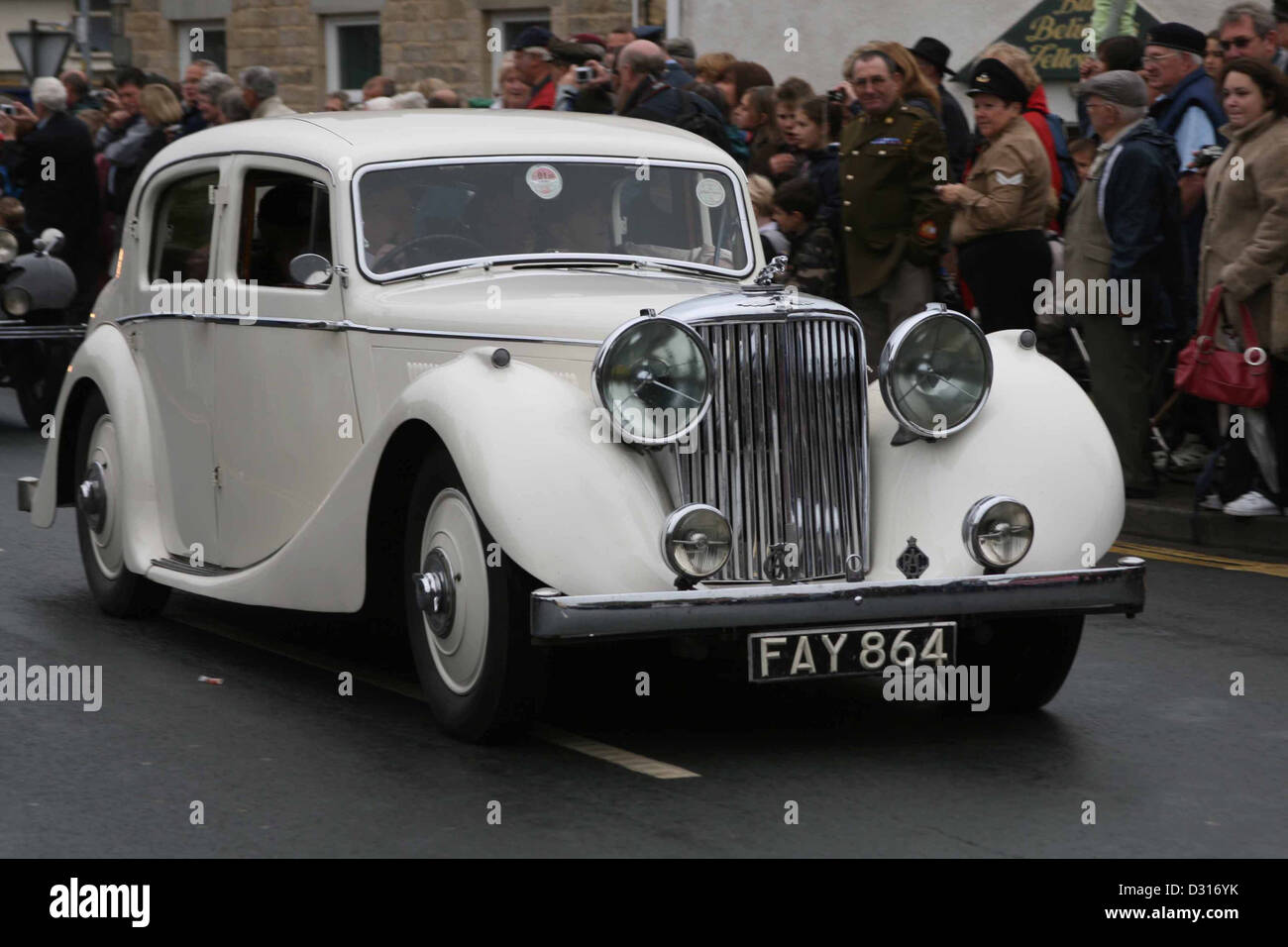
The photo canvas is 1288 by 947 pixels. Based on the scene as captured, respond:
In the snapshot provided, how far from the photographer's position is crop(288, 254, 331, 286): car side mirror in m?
6.75

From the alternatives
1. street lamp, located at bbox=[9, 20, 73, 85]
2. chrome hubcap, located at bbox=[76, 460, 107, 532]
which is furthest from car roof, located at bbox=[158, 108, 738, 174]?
street lamp, located at bbox=[9, 20, 73, 85]

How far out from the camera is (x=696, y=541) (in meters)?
5.64

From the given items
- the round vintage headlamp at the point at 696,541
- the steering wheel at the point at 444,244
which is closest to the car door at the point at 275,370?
the steering wheel at the point at 444,244

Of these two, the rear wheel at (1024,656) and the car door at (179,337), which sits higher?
the car door at (179,337)

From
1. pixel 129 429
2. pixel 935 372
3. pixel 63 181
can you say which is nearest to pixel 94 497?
pixel 129 429

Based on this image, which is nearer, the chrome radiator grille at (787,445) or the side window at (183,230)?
the chrome radiator grille at (787,445)

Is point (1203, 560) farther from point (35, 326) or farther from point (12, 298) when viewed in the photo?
point (12, 298)

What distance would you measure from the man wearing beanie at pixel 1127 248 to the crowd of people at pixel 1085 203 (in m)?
0.01

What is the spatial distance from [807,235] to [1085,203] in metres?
1.58

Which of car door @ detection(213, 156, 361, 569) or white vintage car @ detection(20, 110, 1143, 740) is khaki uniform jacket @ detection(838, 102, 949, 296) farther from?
car door @ detection(213, 156, 361, 569)

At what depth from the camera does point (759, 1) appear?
1953 cm

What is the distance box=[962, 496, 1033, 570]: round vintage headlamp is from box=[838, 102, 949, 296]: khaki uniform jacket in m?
5.13

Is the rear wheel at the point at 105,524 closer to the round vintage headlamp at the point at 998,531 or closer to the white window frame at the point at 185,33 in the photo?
the round vintage headlamp at the point at 998,531

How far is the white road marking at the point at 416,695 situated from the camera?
573 cm
